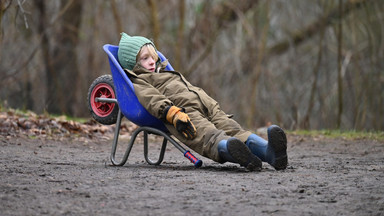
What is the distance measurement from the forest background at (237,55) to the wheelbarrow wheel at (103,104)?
7031mm

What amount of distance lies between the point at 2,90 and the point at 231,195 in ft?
36.2

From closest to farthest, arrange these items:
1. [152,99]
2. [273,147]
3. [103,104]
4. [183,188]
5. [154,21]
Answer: [183,188] < [273,147] < [152,99] < [103,104] < [154,21]

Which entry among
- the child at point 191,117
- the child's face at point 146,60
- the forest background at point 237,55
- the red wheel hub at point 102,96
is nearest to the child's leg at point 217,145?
the child at point 191,117

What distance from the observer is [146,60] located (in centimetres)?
524

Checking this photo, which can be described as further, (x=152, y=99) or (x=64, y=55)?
(x=64, y=55)

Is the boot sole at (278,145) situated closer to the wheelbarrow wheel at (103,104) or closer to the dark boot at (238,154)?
the dark boot at (238,154)

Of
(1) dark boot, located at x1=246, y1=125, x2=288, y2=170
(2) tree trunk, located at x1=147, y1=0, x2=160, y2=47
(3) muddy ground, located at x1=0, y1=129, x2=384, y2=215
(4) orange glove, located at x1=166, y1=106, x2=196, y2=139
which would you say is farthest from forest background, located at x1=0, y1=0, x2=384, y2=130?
(4) orange glove, located at x1=166, y1=106, x2=196, y2=139

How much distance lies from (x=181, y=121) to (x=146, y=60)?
97 cm

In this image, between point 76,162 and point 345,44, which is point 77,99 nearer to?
point 345,44

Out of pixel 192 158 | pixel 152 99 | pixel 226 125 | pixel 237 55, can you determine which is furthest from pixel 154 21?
pixel 192 158

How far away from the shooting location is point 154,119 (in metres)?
4.84

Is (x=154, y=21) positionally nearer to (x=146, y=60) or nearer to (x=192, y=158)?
(x=146, y=60)

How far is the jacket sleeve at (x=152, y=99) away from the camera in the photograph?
15.2ft

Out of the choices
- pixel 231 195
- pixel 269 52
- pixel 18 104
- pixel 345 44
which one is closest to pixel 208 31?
pixel 269 52
